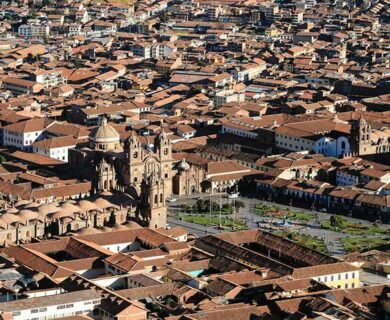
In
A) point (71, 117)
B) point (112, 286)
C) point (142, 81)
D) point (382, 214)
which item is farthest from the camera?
point (142, 81)

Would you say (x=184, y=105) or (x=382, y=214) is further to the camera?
(x=184, y=105)

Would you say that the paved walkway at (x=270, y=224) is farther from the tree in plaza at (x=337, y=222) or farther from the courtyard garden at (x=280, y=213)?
the tree in plaza at (x=337, y=222)

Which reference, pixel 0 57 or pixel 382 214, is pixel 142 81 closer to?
pixel 0 57

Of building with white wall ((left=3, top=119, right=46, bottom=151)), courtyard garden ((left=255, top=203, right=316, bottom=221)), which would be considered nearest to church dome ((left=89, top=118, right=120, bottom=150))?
courtyard garden ((left=255, top=203, right=316, bottom=221))

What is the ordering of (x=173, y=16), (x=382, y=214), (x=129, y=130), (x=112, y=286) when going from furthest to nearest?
(x=173, y=16) < (x=129, y=130) < (x=382, y=214) < (x=112, y=286)

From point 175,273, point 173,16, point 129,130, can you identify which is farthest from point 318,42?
point 175,273

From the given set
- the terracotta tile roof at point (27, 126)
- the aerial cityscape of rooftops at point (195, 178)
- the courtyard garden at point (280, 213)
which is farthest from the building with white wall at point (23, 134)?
the courtyard garden at point (280, 213)

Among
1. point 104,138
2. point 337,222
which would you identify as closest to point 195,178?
point 104,138
